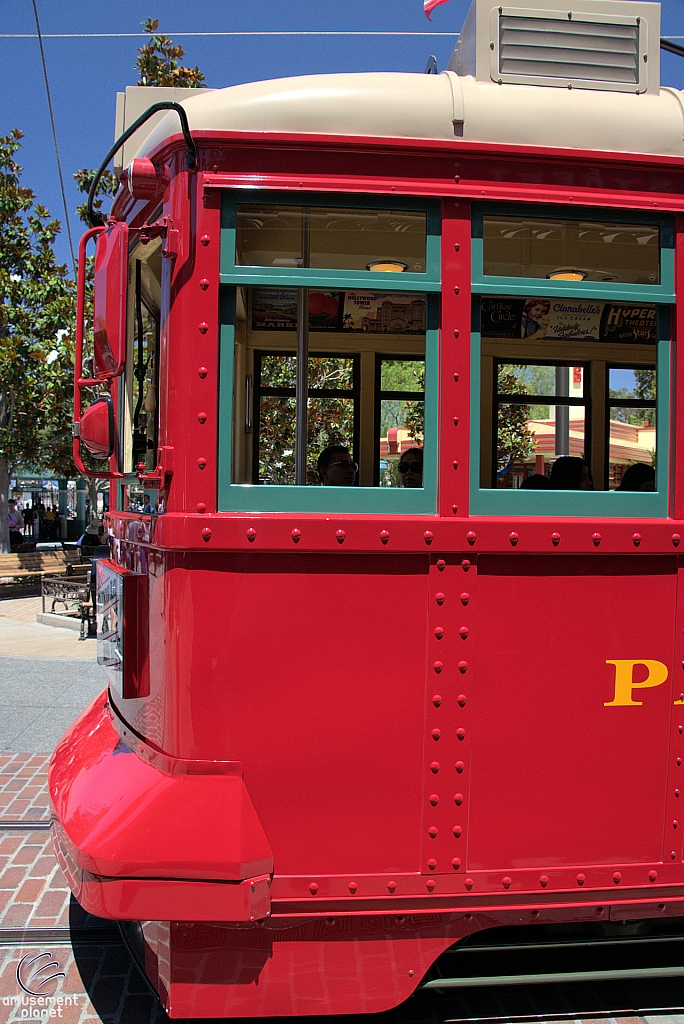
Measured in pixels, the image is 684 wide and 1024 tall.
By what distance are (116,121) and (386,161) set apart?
3.79 feet

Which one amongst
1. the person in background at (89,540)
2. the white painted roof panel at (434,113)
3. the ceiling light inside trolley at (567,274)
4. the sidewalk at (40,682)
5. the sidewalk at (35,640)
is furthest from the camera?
the person in background at (89,540)

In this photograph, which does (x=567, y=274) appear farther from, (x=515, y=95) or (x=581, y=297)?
(x=515, y=95)

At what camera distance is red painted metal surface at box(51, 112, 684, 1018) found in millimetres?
2129

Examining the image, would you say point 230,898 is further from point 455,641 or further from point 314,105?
point 314,105

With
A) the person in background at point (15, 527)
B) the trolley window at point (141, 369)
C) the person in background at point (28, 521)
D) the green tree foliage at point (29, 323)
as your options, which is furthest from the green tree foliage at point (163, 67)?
the person in background at point (28, 521)

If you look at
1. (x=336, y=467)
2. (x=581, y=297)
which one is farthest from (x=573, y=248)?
(x=336, y=467)

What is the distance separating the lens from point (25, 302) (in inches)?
518

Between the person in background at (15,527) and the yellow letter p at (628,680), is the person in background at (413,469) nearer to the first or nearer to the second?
the yellow letter p at (628,680)

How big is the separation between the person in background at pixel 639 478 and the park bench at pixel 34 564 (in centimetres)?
1166

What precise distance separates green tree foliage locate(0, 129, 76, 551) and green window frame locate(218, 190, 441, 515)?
11.0 metres

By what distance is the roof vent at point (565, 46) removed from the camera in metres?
2.35

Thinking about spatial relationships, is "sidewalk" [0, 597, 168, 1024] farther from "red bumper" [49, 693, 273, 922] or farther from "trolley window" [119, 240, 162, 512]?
"trolley window" [119, 240, 162, 512]

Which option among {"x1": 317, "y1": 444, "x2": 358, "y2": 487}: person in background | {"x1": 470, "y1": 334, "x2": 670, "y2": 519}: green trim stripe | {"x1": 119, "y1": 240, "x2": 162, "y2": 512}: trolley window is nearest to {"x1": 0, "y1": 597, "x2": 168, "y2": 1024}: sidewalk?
{"x1": 119, "y1": 240, "x2": 162, "y2": 512}: trolley window

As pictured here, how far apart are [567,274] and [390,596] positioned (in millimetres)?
1140
